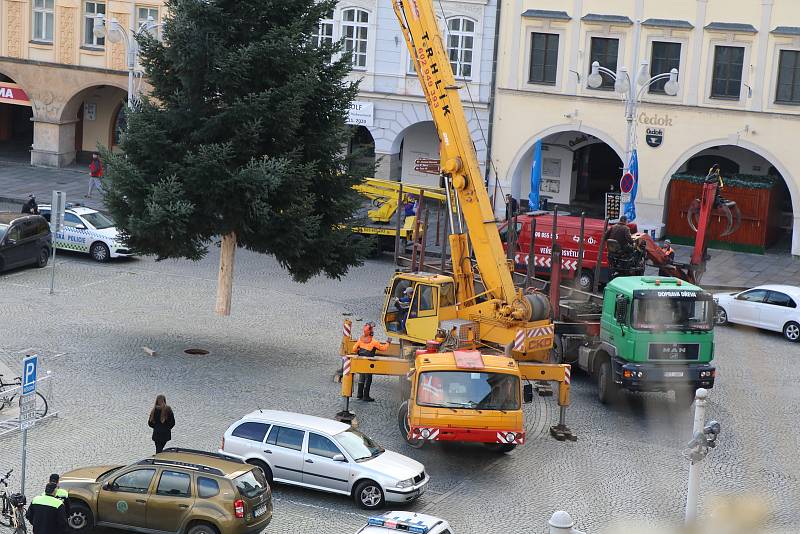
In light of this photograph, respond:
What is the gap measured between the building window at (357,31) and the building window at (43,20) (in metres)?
12.6

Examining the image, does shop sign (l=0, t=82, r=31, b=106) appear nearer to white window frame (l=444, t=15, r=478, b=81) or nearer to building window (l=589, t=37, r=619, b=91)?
white window frame (l=444, t=15, r=478, b=81)

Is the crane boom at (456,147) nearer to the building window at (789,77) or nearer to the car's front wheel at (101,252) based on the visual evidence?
the car's front wheel at (101,252)

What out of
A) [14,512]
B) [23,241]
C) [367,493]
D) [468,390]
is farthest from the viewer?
[23,241]

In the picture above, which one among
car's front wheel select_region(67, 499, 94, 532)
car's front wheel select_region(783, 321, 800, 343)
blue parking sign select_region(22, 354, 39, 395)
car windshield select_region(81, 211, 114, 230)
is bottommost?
car's front wheel select_region(67, 499, 94, 532)

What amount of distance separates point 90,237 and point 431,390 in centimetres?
1804

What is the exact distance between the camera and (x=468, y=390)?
62.2 ft

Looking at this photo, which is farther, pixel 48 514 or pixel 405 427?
pixel 405 427

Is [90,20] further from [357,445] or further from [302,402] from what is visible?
[357,445]

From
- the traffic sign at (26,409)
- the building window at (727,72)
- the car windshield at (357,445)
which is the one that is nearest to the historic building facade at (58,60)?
the building window at (727,72)

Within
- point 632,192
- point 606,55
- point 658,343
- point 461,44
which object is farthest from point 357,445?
point 461,44

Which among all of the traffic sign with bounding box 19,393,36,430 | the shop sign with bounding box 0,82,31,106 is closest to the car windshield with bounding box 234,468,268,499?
the traffic sign with bounding box 19,393,36,430

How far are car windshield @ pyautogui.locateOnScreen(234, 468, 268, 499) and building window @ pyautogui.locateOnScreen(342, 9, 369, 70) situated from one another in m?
30.7

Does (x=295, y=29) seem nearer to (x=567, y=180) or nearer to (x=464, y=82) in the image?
(x=464, y=82)

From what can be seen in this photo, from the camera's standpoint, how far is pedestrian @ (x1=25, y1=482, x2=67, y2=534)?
13.7 metres
